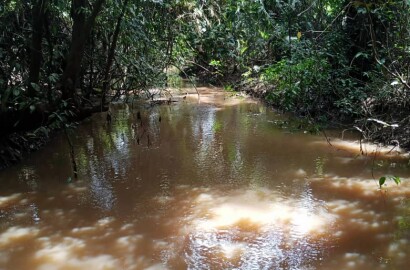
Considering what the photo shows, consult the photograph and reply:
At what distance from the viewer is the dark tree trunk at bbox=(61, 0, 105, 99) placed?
21.1 feet

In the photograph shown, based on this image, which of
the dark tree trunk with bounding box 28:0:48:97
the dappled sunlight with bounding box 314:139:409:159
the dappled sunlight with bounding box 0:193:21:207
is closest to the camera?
the dappled sunlight with bounding box 0:193:21:207

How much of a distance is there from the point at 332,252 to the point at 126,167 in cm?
355

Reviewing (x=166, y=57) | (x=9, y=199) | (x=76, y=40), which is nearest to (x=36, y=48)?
(x=76, y=40)

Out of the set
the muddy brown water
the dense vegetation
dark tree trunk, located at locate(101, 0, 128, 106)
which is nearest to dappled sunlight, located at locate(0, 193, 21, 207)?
the muddy brown water

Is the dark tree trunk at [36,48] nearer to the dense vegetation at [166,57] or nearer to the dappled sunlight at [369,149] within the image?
the dense vegetation at [166,57]

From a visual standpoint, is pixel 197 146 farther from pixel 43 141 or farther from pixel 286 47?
pixel 286 47

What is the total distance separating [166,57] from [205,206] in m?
5.08

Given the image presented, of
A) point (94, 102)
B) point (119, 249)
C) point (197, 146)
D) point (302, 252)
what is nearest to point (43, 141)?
point (94, 102)

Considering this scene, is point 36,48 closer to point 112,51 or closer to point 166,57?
point 112,51

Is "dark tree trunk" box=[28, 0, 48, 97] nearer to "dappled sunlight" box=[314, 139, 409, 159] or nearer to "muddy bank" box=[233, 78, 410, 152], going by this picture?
"muddy bank" box=[233, 78, 410, 152]

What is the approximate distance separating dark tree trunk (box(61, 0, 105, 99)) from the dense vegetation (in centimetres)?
2

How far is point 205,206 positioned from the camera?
4.96 meters

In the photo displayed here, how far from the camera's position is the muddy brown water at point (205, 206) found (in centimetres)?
388

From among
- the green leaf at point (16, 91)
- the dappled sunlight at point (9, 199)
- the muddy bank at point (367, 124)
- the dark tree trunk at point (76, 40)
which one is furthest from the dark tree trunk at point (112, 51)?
the muddy bank at point (367, 124)
